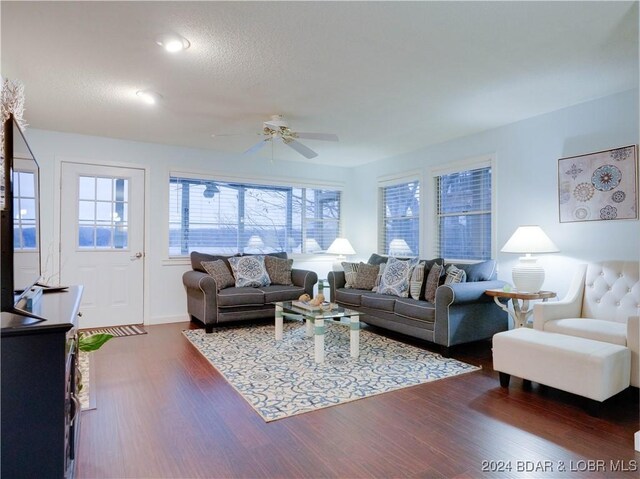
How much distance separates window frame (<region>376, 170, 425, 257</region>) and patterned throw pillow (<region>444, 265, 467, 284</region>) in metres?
1.24

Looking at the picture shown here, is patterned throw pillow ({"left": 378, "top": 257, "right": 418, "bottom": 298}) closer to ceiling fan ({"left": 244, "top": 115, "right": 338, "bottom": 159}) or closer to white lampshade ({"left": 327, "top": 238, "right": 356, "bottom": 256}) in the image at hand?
white lampshade ({"left": 327, "top": 238, "right": 356, "bottom": 256})

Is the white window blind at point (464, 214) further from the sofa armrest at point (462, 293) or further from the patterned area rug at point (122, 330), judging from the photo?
the patterned area rug at point (122, 330)

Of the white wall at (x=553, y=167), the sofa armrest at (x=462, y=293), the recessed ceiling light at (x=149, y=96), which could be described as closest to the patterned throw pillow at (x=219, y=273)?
the recessed ceiling light at (x=149, y=96)

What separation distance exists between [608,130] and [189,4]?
3.52 meters

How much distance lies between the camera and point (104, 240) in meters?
4.86

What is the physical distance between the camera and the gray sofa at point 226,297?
4.47 metres

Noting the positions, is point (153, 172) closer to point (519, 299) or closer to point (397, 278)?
point (397, 278)

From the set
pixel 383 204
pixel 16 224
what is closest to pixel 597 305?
pixel 383 204

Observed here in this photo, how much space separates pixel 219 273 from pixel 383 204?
9.08 feet

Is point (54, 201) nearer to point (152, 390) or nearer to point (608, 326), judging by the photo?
point (152, 390)

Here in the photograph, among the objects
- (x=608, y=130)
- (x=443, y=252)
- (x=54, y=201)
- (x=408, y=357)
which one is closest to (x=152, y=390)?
(x=408, y=357)

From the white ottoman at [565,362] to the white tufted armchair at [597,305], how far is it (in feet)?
0.49

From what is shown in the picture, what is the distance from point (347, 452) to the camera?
2.01m

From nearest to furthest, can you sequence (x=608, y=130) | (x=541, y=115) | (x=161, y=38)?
(x=161, y=38) → (x=608, y=130) → (x=541, y=115)
